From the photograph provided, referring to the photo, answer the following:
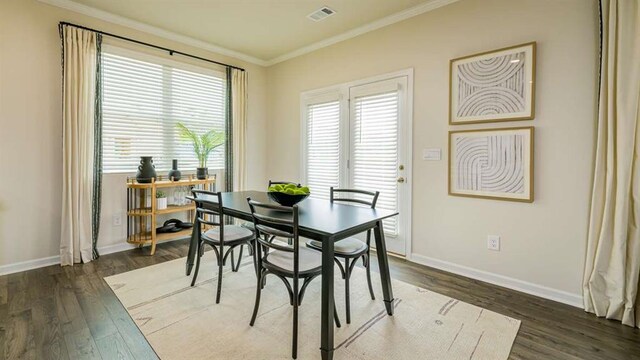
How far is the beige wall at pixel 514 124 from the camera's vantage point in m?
2.35

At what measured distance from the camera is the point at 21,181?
3002mm

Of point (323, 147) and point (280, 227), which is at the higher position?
point (323, 147)

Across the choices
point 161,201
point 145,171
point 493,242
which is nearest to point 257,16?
point 145,171

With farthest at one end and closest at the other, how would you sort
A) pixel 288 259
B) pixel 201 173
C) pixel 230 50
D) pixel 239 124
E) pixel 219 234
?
pixel 239 124
pixel 230 50
pixel 201 173
pixel 219 234
pixel 288 259

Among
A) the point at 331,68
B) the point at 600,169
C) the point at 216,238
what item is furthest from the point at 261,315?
the point at 331,68

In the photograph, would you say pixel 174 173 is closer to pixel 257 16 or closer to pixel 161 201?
pixel 161 201

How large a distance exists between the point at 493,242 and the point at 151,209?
12.1 ft

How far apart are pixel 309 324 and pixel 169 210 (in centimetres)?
242

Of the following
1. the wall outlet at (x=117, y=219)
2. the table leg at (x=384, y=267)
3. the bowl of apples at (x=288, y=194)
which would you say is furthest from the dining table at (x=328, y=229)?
the wall outlet at (x=117, y=219)

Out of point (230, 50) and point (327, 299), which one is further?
point (230, 50)

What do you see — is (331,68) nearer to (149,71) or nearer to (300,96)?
(300,96)

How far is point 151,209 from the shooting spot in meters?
3.65

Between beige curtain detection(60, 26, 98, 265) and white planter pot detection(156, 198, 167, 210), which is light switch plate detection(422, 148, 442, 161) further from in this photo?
beige curtain detection(60, 26, 98, 265)

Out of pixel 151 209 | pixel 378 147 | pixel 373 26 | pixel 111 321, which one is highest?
pixel 373 26
